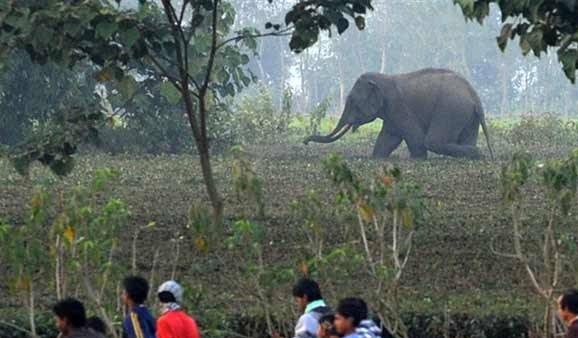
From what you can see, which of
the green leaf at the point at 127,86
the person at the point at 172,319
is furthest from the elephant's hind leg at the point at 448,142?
the person at the point at 172,319

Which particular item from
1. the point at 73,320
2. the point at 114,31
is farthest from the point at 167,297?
the point at 114,31

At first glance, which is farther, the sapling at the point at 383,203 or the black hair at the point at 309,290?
the sapling at the point at 383,203

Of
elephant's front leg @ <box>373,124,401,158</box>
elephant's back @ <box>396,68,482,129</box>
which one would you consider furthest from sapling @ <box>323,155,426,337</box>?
elephant's back @ <box>396,68,482,129</box>


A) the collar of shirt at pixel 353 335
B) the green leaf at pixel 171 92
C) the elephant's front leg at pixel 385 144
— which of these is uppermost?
the green leaf at pixel 171 92

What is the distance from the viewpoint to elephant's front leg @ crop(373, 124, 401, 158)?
3002 cm

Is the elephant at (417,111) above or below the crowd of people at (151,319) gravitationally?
below

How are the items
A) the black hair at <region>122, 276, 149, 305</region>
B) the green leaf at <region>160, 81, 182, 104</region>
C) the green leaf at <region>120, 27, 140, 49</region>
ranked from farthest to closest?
the green leaf at <region>160, 81, 182, 104</region> < the green leaf at <region>120, 27, 140, 49</region> < the black hair at <region>122, 276, 149, 305</region>

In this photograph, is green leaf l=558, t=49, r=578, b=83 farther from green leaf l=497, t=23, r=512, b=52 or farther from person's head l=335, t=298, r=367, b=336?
person's head l=335, t=298, r=367, b=336

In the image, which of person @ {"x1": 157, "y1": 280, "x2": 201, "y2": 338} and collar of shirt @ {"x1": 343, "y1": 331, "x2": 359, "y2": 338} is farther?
person @ {"x1": 157, "y1": 280, "x2": 201, "y2": 338}

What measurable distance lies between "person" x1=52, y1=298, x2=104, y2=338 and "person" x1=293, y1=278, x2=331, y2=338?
112 centimetres

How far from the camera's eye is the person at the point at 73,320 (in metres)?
8.04

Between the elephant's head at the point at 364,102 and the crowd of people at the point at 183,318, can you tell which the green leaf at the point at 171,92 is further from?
the elephant's head at the point at 364,102

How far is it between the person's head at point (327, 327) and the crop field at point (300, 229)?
199cm

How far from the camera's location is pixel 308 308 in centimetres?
889
